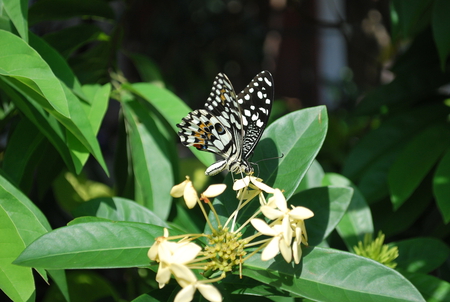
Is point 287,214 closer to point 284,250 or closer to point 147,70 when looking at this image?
point 284,250

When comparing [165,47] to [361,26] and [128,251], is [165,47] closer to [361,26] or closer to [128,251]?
[361,26]

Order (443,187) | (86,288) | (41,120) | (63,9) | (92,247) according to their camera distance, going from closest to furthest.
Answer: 1. (92,247)
2. (41,120)
3. (443,187)
4. (63,9)
5. (86,288)

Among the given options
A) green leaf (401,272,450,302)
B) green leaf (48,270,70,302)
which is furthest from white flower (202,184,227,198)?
green leaf (401,272,450,302)

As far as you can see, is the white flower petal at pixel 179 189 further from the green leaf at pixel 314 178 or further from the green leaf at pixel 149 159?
the green leaf at pixel 314 178

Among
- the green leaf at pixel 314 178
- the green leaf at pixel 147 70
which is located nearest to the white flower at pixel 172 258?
the green leaf at pixel 314 178

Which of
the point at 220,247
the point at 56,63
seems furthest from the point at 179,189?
the point at 56,63

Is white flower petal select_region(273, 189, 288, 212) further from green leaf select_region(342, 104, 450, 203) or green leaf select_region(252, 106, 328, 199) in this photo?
green leaf select_region(342, 104, 450, 203)
